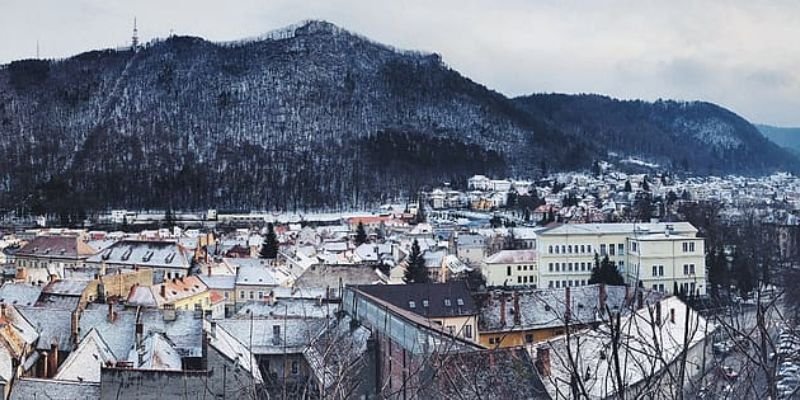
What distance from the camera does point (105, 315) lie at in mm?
18234

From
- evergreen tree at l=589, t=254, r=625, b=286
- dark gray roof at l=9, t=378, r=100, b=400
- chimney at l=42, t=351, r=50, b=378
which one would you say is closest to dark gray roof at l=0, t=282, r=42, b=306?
chimney at l=42, t=351, r=50, b=378

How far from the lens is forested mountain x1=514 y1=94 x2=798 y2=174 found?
158375 millimetres

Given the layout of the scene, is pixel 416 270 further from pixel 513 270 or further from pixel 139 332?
pixel 139 332

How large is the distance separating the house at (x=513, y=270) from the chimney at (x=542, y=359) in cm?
2651

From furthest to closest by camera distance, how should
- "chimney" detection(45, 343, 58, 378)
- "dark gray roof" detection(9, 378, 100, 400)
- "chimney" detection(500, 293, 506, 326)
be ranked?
"chimney" detection(500, 293, 506, 326) < "chimney" detection(45, 343, 58, 378) < "dark gray roof" detection(9, 378, 100, 400)

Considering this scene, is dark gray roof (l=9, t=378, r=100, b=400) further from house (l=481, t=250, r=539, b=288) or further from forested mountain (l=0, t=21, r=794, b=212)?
forested mountain (l=0, t=21, r=794, b=212)

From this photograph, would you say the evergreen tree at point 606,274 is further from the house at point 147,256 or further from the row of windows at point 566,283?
the house at point 147,256

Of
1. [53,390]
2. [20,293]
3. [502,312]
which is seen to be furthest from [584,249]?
[53,390]

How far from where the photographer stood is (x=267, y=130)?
123938 millimetres

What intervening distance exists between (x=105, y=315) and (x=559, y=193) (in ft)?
277

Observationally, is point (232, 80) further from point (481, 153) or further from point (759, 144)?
point (759, 144)

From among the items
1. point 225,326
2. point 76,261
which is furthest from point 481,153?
point 225,326

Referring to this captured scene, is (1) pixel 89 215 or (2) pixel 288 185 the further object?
(2) pixel 288 185

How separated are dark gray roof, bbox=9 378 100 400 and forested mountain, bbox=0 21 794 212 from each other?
70160 mm
